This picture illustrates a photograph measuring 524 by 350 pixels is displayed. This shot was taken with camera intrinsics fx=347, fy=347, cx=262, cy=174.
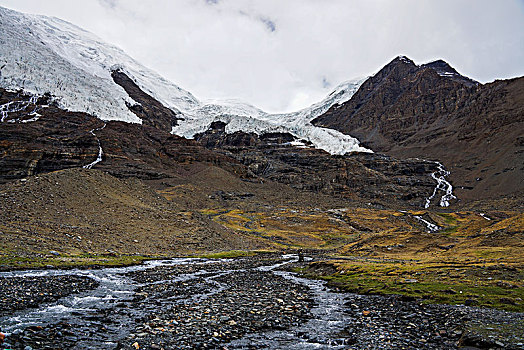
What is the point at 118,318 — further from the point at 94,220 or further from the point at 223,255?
the point at 223,255

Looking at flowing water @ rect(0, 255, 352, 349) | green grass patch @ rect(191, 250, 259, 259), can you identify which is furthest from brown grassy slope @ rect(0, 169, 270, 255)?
flowing water @ rect(0, 255, 352, 349)

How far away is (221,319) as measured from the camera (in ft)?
64.6

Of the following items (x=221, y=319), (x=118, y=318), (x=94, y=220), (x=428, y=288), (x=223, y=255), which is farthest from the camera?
(x=223, y=255)

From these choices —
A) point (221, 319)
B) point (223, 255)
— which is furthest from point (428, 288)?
point (223, 255)

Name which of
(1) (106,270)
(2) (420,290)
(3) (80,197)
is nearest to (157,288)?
(1) (106,270)

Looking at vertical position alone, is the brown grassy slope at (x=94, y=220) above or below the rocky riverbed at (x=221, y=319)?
above

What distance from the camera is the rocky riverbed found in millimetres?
15125

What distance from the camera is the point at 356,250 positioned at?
265 ft

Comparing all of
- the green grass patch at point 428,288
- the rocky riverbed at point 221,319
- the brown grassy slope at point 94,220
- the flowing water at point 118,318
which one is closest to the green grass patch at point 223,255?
the brown grassy slope at point 94,220

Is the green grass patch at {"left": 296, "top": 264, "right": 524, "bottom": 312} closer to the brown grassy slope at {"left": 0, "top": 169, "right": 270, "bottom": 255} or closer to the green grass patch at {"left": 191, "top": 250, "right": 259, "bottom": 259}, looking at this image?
the green grass patch at {"left": 191, "top": 250, "right": 259, "bottom": 259}

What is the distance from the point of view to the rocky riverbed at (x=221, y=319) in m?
15.1

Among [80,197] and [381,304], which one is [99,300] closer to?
[381,304]

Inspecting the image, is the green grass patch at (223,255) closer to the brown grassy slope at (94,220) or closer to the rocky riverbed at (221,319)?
the brown grassy slope at (94,220)

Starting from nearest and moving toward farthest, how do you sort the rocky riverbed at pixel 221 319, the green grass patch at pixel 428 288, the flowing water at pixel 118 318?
1. the rocky riverbed at pixel 221 319
2. the flowing water at pixel 118 318
3. the green grass patch at pixel 428 288
